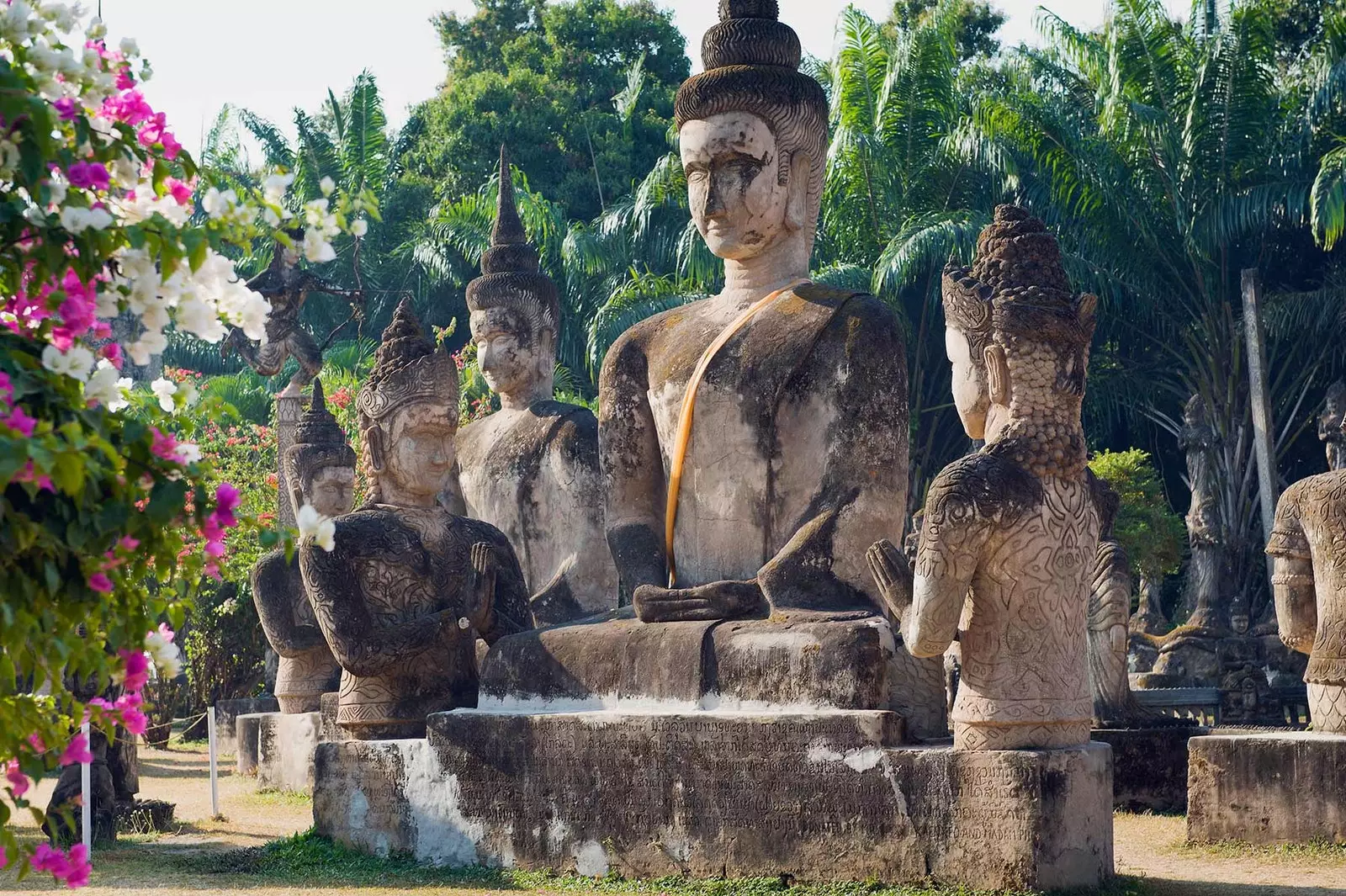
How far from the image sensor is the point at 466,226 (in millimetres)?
30922

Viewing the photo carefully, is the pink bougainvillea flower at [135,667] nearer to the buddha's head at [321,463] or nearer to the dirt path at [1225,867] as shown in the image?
the dirt path at [1225,867]

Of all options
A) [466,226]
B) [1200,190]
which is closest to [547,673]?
[1200,190]

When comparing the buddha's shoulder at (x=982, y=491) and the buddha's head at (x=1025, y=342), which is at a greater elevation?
the buddha's head at (x=1025, y=342)

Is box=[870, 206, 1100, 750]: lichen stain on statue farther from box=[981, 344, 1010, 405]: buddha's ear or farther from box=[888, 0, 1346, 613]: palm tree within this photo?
box=[888, 0, 1346, 613]: palm tree

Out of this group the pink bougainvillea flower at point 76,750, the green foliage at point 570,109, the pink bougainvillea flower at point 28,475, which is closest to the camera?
the pink bougainvillea flower at point 28,475

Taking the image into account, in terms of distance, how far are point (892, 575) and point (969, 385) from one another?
0.86 metres

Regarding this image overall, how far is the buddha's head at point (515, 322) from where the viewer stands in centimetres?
1212

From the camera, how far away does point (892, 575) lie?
7891mm

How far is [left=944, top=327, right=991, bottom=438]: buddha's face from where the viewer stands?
7969 millimetres

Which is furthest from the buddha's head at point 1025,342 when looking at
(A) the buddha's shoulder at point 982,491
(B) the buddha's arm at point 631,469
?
(B) the buddha's arm at point 631,469

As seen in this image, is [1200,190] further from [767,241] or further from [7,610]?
[7,610]

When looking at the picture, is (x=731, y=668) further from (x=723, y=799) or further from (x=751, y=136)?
(x=751, y=136)

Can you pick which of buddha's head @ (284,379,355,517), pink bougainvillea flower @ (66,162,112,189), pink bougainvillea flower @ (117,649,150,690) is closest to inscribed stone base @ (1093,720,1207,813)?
buddha's head @ (284,379,355,517)

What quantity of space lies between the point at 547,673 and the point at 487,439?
347 centimetres
